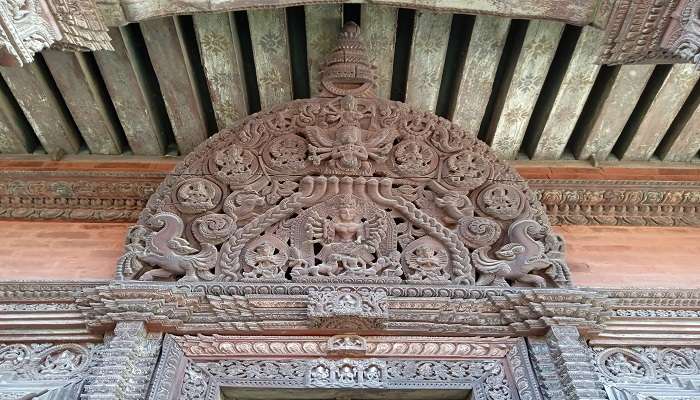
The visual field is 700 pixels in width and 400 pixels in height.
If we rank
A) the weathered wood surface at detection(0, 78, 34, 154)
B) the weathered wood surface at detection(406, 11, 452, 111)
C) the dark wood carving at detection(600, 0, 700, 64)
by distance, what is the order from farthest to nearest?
the weathered wood surface at detection(0, 78, 34, 154)
the weathered wood surface at detection(406, 11, 452, 111)
the dark wood carving at detection(600, 0, 700, 64)

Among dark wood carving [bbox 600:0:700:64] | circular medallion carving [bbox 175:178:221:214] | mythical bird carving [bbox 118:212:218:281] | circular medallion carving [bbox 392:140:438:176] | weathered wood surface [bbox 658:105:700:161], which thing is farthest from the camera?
weathered wood surface [bbox 658:105:700:161]

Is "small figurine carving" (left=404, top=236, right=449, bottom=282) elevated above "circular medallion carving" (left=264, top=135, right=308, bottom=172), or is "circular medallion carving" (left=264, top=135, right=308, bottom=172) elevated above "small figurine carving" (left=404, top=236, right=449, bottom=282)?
"circular medallion carving" (left=264, top=135, right=308, bottom=172)

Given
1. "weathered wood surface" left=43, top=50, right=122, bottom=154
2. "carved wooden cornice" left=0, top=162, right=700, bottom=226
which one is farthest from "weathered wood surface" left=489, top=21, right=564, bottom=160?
"weathered wood surface" left=43, top=50, right=122, bottom=154

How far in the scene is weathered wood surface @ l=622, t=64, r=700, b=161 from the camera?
404cm

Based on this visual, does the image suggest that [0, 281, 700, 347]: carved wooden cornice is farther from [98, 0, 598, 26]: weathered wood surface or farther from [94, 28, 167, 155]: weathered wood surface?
[98, 0, 598, 26]: weathered wood surface

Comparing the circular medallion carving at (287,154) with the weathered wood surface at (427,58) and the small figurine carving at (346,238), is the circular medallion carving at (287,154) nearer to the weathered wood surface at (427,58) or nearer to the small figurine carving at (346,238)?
the small figurine carving at (346,238)

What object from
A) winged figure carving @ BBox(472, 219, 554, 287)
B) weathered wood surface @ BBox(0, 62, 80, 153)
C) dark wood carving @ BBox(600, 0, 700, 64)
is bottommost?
winged figure carving @ BBox(472, 219, 554, 287)

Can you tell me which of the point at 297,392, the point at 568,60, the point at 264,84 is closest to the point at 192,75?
the point at 264,84

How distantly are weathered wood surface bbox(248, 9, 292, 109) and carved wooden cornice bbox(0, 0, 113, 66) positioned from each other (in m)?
0.99

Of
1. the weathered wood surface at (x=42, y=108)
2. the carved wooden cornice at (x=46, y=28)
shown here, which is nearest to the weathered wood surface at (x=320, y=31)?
the carved wooden cornice at (x=46, y=28)

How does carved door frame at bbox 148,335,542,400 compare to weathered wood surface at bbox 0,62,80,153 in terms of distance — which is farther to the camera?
weathered wood surface at bbox 0,62,80,153

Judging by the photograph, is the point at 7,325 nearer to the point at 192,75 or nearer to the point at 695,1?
the point at 192,75

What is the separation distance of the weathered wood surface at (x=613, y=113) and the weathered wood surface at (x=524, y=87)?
0.48m

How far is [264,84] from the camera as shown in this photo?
13.9ft
